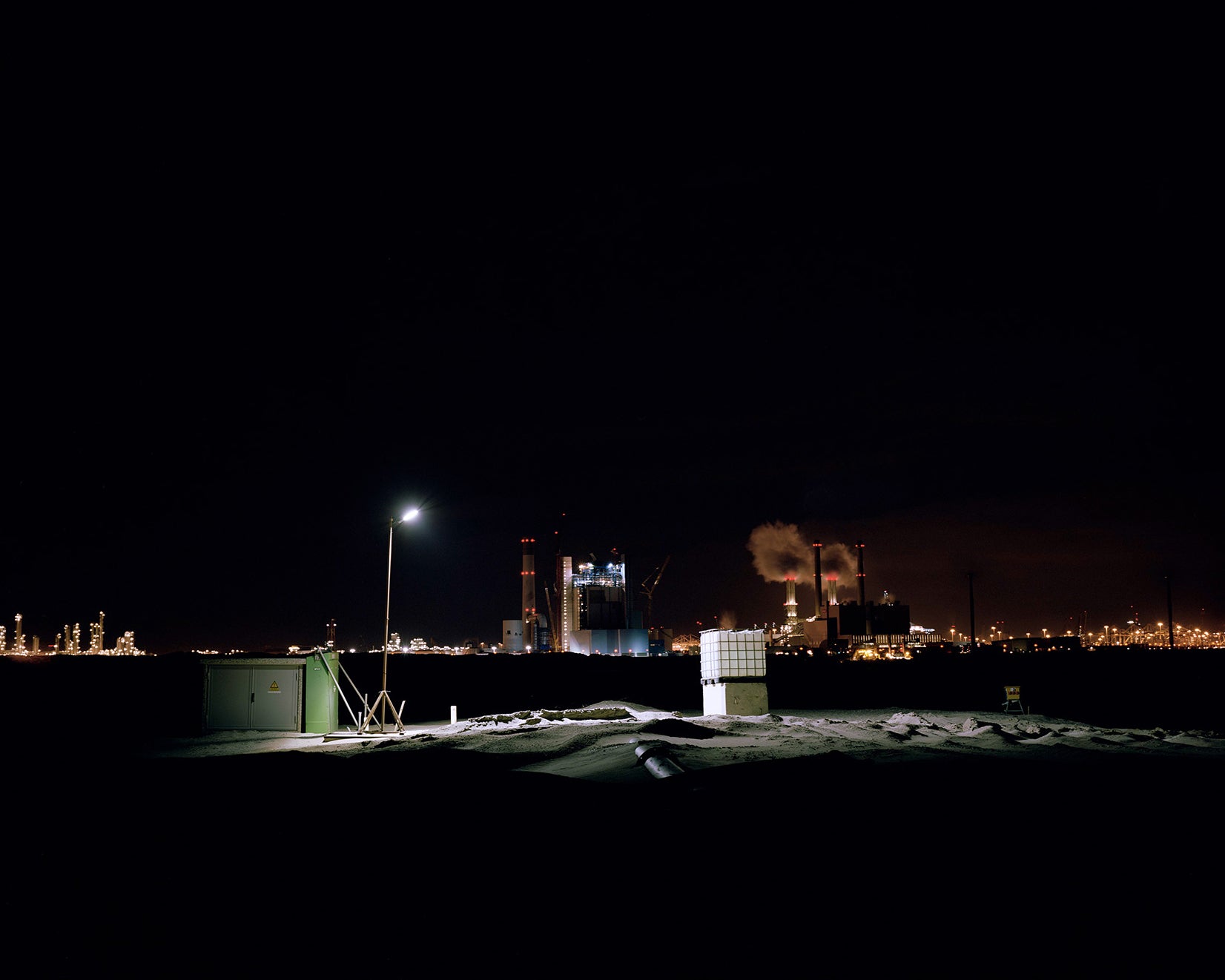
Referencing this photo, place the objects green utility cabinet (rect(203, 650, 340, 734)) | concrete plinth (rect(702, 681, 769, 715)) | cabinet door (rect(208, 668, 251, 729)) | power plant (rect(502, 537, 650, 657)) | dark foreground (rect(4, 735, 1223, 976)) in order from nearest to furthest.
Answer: dark foreground (rect(4, 735, 1223, 976)) → green utility cabinet (rect(203, 650, 340, 734)) → cabinet door (rect(208, 668, 251, 729)) → concrete plinth (rect(702, 681, 769, 715)) → power plant (rect(502, 537, 650, 657))

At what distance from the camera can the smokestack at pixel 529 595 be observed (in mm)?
154250

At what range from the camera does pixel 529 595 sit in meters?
156

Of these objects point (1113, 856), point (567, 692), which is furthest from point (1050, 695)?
point (1113, 856)

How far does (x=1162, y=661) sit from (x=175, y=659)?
469 ft

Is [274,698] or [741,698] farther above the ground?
[274,698]

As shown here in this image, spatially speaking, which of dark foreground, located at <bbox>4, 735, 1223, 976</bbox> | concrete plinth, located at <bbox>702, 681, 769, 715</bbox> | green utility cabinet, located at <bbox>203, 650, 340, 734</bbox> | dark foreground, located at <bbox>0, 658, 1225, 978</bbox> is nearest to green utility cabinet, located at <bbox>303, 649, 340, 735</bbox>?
green utility cabinet, located at <bbox>203, 650, 340, 734</bbox>

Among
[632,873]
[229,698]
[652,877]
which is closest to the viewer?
[652,877]

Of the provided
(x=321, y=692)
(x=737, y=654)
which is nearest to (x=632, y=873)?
(x=737, y=654)

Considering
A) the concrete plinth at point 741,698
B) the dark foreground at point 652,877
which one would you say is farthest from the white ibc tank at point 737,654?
the dark foreground at point 652,877

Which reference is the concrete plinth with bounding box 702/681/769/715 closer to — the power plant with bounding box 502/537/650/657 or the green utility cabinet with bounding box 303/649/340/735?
the green utility cabinet with bounding box 303/649/340/735

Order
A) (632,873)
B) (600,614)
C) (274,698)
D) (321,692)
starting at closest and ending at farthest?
(632,873) → (274,698) → (321,692) → (600,614)

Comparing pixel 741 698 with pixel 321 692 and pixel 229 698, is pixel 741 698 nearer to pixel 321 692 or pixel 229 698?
pixel 321 692

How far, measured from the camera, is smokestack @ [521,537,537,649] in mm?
154250

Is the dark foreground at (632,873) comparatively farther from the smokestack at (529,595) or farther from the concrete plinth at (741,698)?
the smokestack at (529,595)
